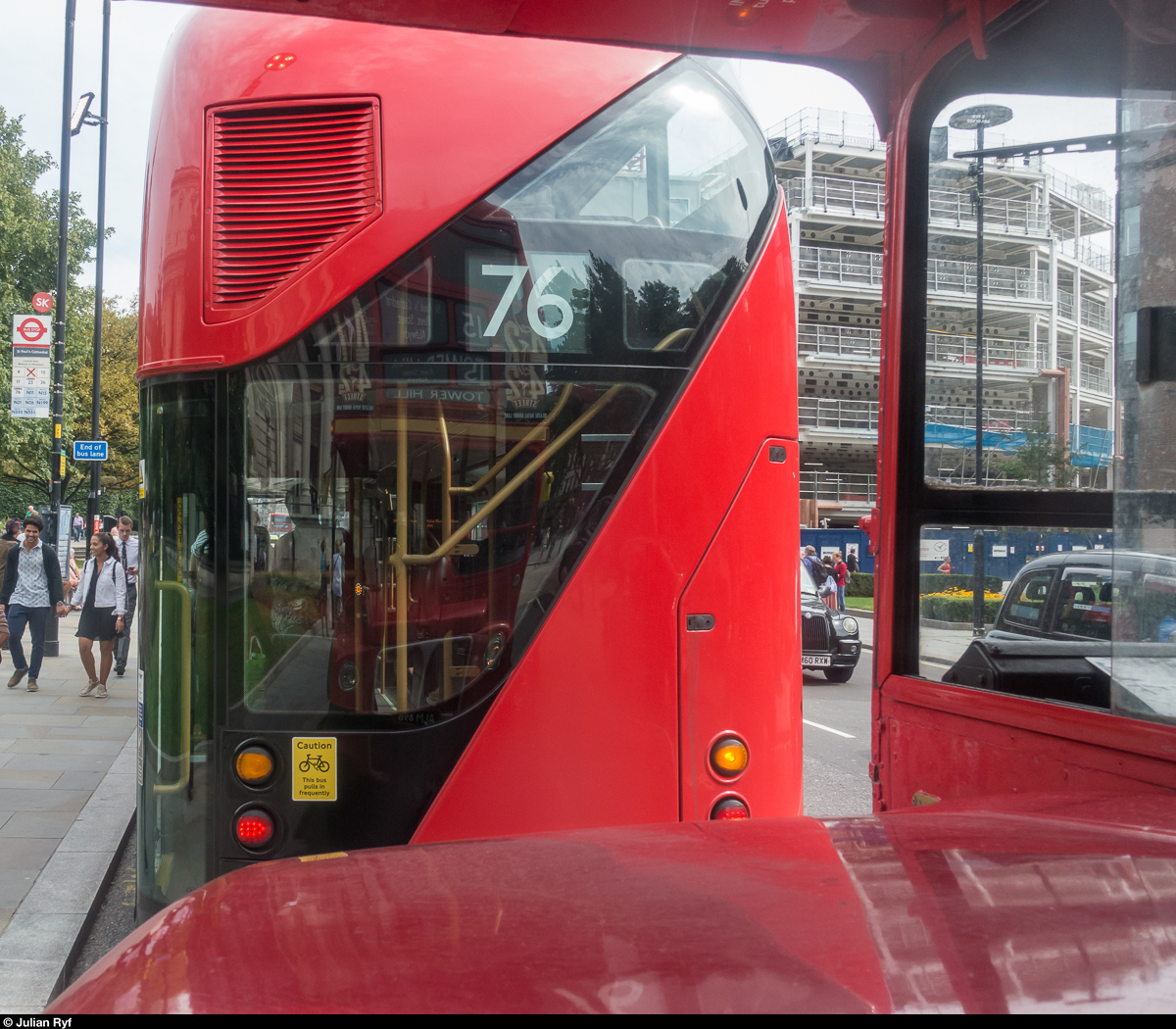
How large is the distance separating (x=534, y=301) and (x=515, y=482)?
0.64m

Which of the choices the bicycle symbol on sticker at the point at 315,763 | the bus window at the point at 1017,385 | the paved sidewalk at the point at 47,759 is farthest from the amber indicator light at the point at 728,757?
the paved sidewalk at the point at 47,759

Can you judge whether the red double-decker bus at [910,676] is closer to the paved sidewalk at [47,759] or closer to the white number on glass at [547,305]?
the white number on glass at [547,305]

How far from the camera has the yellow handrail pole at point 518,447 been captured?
354 centimetres

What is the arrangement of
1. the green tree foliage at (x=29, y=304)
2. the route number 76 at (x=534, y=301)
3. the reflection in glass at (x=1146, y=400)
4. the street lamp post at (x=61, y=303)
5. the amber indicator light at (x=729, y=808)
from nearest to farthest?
1. the reflection in glass at (x=1146, y=400)
2. the route number 76 at (x=534, y=301)
3. the amber indicator light at (x=729, y=808)
4. the street lamp post at (x=61, y=303)
5. the green tree foliage at (x=29, y=304)

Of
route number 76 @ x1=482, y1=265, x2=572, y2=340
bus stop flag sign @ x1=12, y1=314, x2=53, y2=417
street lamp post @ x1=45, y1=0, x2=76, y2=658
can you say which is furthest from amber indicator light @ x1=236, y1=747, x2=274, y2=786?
bus stop flag sign @ x1=12, y1=314, x2=53, y2=417

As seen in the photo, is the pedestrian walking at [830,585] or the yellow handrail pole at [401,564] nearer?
the yellow handrail pole at [401,564]

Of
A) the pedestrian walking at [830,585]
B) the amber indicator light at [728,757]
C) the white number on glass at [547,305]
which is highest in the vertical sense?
the white number on glass at [547,305]

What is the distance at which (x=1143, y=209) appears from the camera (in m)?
1.79

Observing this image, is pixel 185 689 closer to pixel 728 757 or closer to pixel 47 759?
pixel 728 757

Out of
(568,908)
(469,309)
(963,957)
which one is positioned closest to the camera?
(963,957)

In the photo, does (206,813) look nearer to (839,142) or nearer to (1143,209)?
(839,142)

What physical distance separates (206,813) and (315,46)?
2704 millimetres

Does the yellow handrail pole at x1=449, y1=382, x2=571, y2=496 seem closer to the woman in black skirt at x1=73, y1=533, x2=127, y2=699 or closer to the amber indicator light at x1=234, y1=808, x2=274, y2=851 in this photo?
the amber indicator light at x1=234, y1=808, x2=274, y2=851

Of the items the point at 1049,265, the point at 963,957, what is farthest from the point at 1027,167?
the point at 963,957
